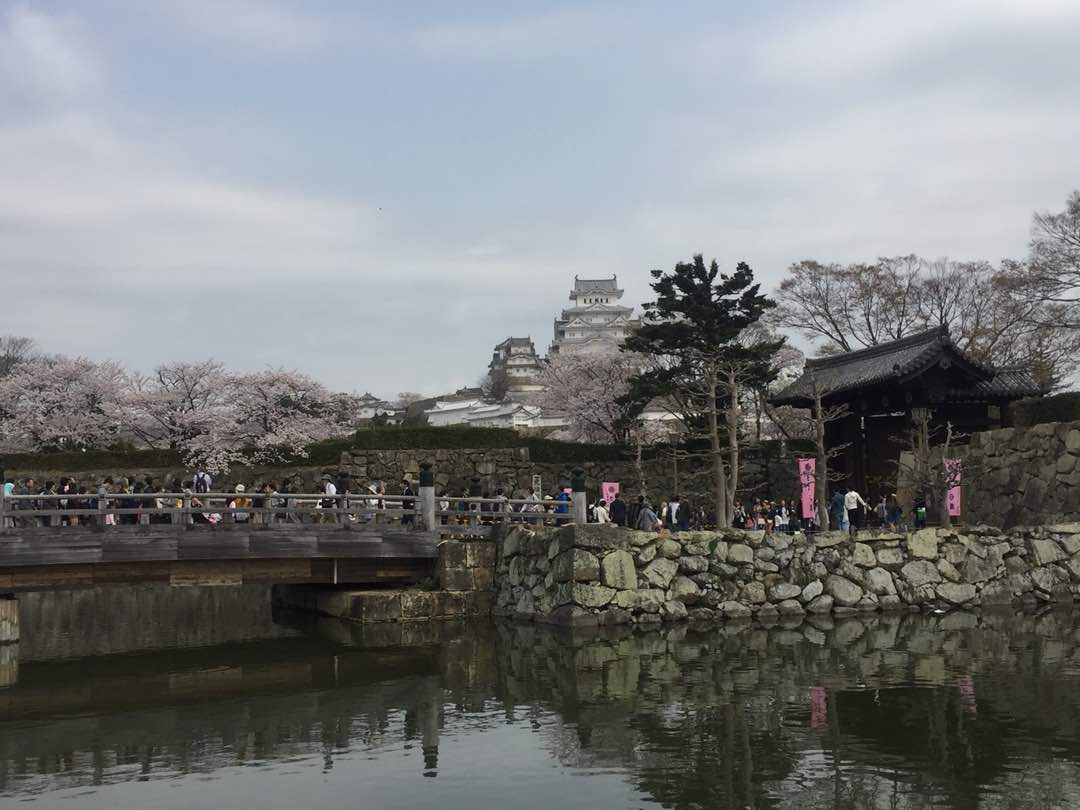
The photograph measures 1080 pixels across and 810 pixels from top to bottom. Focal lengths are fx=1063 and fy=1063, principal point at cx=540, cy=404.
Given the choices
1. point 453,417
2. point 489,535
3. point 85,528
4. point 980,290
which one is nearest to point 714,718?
point 489,535

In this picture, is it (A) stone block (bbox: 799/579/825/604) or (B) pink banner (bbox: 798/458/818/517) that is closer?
(A) stone block (bbox: 799/579/825/604)

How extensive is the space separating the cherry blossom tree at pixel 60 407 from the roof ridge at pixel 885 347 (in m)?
27.4

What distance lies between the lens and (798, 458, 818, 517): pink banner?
1097 inches

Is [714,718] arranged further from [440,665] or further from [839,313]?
[839,313]

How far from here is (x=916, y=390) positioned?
2900 centimetres

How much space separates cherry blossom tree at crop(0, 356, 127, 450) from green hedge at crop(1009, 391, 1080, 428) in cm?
3292

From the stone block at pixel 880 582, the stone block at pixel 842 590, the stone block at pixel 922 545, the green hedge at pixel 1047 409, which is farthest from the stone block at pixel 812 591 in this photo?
the green hedge at pixel 1047 409

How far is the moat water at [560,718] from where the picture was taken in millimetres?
9156

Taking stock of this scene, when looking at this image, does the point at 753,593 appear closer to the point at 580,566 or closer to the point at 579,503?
the point at 580,566

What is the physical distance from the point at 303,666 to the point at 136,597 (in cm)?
1451

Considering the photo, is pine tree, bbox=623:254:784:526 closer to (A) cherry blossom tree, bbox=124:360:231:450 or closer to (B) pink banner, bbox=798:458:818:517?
(B) pink banner, bbox=798:458:818:517

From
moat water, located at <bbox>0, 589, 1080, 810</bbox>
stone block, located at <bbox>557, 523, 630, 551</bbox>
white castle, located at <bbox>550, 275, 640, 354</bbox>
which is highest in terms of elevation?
white castle, located at <bbox>550, 275, 640, 354</bbox>

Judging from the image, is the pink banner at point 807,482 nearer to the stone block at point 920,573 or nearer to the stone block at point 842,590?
the stone block at point 920,573

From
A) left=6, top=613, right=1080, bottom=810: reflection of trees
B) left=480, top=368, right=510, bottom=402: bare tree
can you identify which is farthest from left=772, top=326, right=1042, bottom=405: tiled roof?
left=480, top=368, right=510, bottom=402: bare tree
